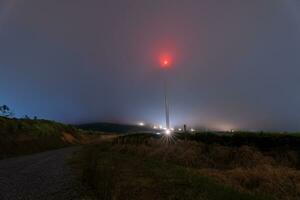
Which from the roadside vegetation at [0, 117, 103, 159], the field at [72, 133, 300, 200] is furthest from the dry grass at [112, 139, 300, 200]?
the roadside vegetation at [0, 117, 103, 159]

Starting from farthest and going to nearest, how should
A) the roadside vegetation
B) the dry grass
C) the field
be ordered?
1. the roadside vegetation
2. the dry grass
3. the field

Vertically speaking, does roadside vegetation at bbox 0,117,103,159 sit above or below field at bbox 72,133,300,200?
above

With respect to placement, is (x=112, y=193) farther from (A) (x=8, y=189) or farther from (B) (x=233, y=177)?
(B) (x=233, y=177)

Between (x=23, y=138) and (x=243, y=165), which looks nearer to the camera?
(x=243, y=165)

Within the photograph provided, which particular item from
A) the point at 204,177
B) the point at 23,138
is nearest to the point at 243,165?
the point at 204,177

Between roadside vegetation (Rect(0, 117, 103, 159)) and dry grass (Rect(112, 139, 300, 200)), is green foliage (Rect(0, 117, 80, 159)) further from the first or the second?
dry grass (Rect(112, 139, 300, 200))

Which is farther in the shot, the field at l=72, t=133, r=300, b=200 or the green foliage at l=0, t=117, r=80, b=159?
the green foliage at l=0, t=117, r=80, b=159

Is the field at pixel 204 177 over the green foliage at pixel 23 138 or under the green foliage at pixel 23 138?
under

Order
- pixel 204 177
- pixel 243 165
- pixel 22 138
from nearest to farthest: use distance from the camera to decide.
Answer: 1. pixel 204 177
2. pixel 243 165
3. pixel 22 138

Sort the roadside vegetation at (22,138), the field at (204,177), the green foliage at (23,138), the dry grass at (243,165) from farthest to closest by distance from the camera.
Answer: the green foliage at (23,138) < the roadside vegetation at (22,138) < the dry grass at (243,165) < the field at (204,177)

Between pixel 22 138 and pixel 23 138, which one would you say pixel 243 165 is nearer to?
pixel 22 138

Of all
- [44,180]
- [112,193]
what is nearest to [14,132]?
[44,180]

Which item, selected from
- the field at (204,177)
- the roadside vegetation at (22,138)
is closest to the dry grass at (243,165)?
the field at (204,177)

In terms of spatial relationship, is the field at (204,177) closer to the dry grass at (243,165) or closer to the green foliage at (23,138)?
the dry grass at (243,165)
